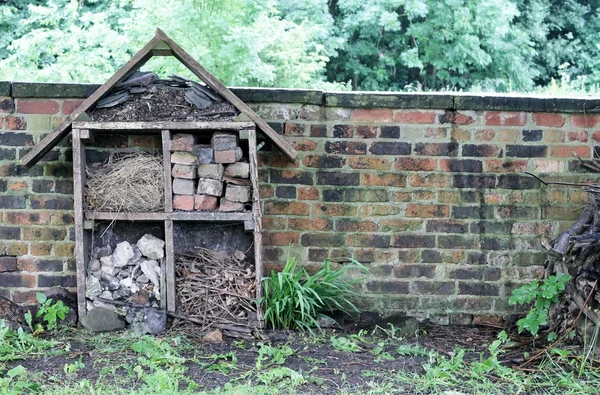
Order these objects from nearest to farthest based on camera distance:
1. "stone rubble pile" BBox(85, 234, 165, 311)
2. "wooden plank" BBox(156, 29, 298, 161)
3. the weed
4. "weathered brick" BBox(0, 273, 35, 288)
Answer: the weed
"wooden plank" BBox(156, 29, 298, 161)
"stone rubble pile" BBox(85, 234, 165, 311)
"weathered brick" BBox(0, 273, 35, 288)

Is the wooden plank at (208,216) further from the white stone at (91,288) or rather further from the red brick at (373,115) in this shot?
the red brick at (373,115)

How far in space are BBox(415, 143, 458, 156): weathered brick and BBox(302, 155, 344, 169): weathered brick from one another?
59 cm

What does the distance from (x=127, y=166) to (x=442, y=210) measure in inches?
93.9

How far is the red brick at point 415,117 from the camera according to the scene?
5352 mm

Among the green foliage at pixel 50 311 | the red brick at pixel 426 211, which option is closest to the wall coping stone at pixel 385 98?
the red brick at pixel 426 211

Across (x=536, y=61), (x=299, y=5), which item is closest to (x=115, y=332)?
(x=299, y=5)

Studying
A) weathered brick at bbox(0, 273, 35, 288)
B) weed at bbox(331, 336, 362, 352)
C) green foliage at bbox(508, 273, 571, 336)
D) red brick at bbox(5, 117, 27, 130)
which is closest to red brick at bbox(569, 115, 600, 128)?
green foliage at bbox(508, 273, 571, 336)

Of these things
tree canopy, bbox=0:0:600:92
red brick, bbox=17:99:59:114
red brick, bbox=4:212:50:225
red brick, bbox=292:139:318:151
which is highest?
tree canopy, bbox=0:0:600:92

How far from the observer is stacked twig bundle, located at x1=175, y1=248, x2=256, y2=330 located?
16.5 feet

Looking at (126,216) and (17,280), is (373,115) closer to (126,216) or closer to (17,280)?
(126,216)

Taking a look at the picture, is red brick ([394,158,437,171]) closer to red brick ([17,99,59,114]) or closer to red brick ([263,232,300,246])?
red brick ([263,232,300,246])

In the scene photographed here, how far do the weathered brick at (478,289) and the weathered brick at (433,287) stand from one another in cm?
7

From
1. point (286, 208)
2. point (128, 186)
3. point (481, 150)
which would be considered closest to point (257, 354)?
point (286, 208)

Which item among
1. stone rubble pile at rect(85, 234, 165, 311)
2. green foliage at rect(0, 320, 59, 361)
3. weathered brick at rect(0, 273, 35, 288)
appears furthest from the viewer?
weathered brick at rect(0, 273, 35, 288)
